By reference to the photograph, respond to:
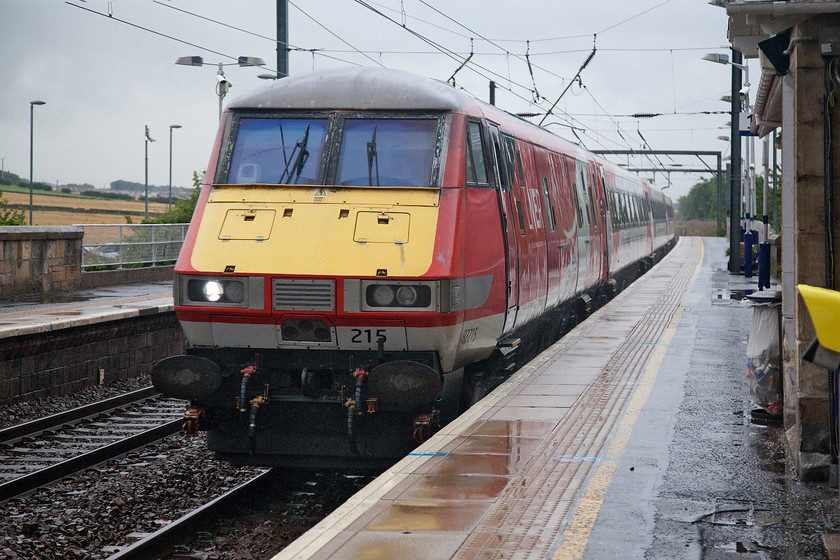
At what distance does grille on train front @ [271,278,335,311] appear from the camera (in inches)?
294

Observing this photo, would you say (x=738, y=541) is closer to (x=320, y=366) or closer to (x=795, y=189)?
(x=795, y=189)

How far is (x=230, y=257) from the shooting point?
7691 mm

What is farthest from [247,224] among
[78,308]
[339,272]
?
[78,308]

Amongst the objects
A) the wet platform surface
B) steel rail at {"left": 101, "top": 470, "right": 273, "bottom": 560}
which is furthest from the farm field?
steel rail at {"left": 101, "top": 470, "right": 273, "bottom": 560}

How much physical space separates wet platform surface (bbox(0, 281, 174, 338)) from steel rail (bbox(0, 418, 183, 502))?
2.58 metres

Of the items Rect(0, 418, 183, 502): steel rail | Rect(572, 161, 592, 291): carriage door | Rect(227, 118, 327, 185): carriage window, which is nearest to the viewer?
Rect(227, 118, 327, 185): carriage window

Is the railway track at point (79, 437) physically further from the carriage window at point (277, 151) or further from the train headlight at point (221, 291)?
the carriage window at point (277, 151)

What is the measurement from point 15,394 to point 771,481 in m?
9.57

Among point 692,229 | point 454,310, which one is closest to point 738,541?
point 454,310

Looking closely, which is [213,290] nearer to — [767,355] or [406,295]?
[406,295]

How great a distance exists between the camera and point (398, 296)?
7.46m

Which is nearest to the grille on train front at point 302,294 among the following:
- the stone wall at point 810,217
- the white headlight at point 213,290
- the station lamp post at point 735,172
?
the white headlight at point 213,290

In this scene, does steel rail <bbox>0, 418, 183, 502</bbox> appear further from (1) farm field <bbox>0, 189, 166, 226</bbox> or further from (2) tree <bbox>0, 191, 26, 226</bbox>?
(1) farm field <bbox>0, 189, 166, 226</bbox>

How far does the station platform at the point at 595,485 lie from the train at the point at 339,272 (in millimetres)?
713
